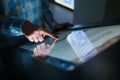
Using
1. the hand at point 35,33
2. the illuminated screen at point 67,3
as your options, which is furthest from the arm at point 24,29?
the illuminated screen at point 67,3

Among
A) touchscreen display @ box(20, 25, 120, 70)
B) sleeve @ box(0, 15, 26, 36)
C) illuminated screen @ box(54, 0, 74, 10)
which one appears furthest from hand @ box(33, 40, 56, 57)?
illuminated screen @ box(54, 0, 74, 10)

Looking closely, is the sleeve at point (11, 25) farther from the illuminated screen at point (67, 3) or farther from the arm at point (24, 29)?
the illuminated screen at point (67, 3)

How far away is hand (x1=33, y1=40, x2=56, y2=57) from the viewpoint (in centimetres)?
56

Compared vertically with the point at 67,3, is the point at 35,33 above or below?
above

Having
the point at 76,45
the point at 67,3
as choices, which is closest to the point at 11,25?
the point at 76,45

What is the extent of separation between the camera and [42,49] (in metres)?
0.59

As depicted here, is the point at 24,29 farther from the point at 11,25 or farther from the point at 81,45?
the point at 81,45

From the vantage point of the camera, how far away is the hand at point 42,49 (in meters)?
0.56

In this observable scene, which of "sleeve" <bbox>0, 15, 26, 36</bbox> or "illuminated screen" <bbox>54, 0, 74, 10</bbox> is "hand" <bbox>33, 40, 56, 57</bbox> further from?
"illuminated screen" <bbox>54, 0, 74, 10</bbox>

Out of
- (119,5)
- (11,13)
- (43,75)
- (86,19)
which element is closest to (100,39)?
(43,75)

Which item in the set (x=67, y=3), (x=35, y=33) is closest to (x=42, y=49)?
(x=35, y=33)

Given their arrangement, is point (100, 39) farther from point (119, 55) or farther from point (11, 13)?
point (11, 13)

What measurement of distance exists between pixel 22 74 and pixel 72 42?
19 centimetres

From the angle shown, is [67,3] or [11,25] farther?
[67,3]
